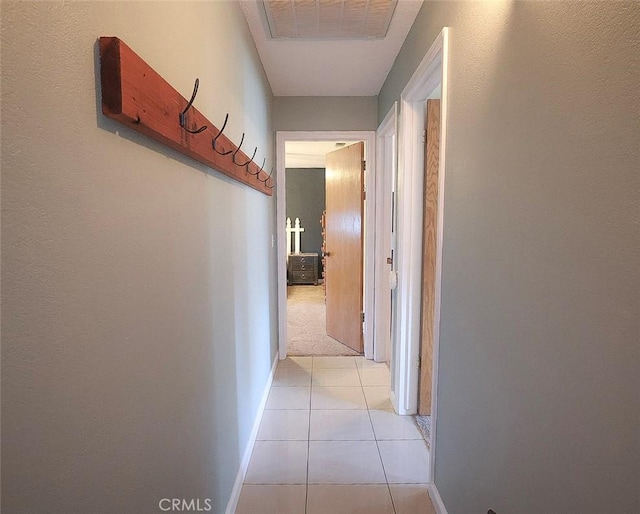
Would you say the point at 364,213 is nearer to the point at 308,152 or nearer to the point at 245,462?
the point at 245,462

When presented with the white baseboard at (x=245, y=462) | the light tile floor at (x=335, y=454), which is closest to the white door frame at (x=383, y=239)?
the light tile floor at (x=335, y=454)

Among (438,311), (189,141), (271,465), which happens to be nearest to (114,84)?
(189,141)

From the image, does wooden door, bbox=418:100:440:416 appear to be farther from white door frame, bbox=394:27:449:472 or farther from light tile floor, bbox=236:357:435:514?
light tile floor, bbox=236:357:435:514

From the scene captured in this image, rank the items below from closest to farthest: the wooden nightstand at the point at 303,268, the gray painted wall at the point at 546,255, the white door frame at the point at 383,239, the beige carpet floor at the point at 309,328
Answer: the gray painted wall at the point at 546,255 → the white door frame at the point at 383,239 → the beige carpet floor at the point at 309,328 → the wooden nightstand at the point at 303,268

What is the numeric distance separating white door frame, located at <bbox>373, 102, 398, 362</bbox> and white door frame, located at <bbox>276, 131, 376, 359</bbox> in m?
0.05

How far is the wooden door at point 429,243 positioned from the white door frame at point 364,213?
985 mm

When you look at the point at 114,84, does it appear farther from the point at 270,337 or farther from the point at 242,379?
the point at 270,337

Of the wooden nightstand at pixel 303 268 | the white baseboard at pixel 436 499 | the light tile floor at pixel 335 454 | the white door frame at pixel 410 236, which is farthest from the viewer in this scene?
the wooden nightstand at pixel 303 268

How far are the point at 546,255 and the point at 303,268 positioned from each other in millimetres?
6144

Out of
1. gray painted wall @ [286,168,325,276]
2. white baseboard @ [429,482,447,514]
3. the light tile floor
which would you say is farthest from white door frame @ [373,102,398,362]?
gray painted wall @ [286,168,325,276]

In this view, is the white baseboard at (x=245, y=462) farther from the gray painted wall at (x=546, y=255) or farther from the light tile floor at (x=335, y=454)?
the gray painted wall at (x=546, y=255)

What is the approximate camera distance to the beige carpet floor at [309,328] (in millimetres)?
3549

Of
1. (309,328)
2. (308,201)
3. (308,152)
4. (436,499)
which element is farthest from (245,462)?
(308,201)

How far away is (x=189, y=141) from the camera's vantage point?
102cm
